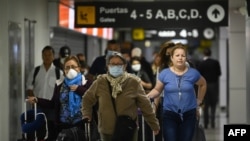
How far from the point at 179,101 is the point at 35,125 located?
7.60 ft

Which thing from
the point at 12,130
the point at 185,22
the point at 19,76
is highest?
the point at 185,22

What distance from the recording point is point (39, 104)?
9281mm

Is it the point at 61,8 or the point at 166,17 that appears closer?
the point at 166,17

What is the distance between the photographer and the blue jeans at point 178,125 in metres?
8.20

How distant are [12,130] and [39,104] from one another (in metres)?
2.27

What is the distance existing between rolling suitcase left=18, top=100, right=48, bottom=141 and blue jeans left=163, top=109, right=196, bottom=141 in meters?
1.98

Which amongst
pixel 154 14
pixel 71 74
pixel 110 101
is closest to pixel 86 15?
pixel 154 14

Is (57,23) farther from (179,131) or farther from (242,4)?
(179,131)

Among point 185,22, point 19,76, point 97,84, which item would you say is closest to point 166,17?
point 185,22

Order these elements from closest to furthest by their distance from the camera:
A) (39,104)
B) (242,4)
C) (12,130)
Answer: (39,104), (12,130), (242,4)

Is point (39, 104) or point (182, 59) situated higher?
point (182, 59)

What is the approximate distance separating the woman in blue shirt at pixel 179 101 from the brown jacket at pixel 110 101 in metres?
0.50

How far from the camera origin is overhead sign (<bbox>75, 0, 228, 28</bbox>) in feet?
44.9

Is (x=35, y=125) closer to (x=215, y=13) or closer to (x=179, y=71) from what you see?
(x=179, y=71)
